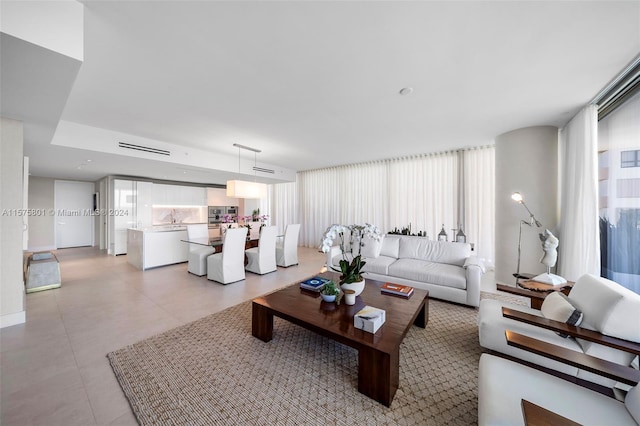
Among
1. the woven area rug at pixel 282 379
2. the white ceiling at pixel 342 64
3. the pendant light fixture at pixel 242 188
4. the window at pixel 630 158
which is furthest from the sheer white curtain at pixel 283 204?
the window at pixel 630 158

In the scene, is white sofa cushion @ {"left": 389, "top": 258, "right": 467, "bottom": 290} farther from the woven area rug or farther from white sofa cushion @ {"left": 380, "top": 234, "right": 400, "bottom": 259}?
the woven area rug

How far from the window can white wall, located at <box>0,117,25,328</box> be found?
6.49 metres

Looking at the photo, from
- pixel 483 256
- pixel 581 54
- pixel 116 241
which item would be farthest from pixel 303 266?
pixel 116 241

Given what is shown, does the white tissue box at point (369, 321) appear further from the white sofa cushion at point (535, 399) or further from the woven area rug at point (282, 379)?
the white sofa cushion at point (535, 399)

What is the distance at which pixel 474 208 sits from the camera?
5.09 m

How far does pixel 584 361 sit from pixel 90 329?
4118 mm

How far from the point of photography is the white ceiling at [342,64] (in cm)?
159

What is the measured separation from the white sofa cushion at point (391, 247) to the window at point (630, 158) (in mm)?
2780

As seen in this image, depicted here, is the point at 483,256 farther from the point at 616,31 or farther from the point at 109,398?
the point at 109,398

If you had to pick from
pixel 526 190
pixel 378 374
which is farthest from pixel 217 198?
pixel 526 190

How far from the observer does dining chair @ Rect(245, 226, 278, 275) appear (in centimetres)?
456

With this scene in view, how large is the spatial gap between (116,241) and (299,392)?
24.3 feet

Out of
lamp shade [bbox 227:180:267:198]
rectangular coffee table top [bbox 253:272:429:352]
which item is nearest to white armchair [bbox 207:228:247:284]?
lamp shade [bbox 227:180:267:198]

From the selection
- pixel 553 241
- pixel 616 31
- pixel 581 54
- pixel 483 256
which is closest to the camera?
pixel 616 31
